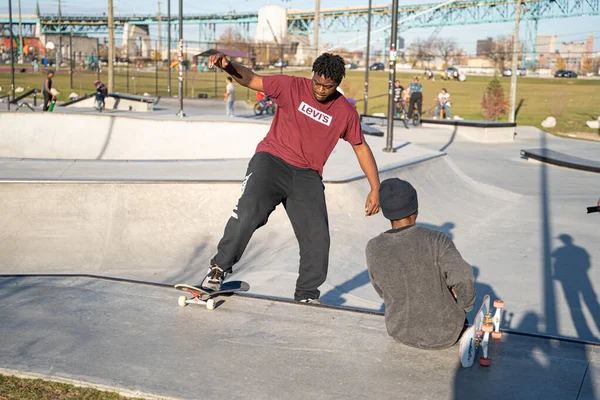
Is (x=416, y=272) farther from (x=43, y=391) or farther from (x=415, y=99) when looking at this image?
(x=415, y=99)

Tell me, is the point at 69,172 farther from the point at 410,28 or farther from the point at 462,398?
the point at 410,28

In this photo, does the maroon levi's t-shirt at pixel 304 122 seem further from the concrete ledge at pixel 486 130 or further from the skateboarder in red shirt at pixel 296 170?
the concrete ledge at pixel 486 130

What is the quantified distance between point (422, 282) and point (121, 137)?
56.6 ft

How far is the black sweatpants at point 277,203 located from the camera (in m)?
4.83

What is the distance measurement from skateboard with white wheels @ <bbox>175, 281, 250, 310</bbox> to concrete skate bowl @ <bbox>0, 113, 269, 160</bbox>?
13.5 meters

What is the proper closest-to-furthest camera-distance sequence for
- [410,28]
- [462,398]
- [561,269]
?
[462,398] < [561,269] < [410,28]

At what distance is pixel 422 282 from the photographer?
3.84 metres

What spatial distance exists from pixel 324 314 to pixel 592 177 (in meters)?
13.7

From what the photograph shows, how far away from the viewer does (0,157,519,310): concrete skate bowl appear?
8.91 meters

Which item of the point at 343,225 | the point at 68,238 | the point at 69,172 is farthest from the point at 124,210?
the point at 343,225

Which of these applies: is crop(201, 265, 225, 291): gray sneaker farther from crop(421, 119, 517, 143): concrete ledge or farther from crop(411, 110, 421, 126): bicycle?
crop(411, 110, 421, 126): bicycle

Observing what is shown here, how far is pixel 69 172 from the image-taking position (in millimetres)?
11453

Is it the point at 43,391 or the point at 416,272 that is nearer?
the point at 43,391

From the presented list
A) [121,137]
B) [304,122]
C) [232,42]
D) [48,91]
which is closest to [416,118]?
[121,137]
